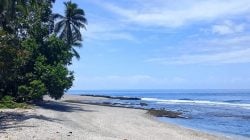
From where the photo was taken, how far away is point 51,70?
3812 centimetres

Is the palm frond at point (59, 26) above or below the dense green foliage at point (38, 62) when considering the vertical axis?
above

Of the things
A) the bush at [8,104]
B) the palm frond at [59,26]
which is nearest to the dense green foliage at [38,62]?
the bush at [8,104]

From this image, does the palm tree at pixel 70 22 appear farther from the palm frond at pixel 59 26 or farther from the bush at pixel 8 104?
the bush at pixel 8 104

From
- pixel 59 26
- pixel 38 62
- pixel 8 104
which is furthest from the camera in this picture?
pixel 59 26

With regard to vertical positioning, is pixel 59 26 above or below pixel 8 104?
above

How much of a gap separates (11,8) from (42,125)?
25.2ft

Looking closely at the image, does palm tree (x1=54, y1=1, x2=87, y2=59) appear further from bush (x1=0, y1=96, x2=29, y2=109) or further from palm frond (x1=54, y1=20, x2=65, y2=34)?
bush (x1=0, y1=96, x2=29, y2=109)

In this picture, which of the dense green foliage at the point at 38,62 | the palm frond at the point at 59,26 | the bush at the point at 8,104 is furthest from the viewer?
the palm frond at the point at 59,26

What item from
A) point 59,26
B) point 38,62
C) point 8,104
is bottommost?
point 8,104

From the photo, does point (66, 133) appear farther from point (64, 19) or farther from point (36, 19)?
point (64, 19)

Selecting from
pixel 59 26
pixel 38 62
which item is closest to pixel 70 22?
pixel 59 26

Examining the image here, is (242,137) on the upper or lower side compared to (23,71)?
lower

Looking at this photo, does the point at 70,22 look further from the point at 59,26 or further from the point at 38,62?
the point at 38,62

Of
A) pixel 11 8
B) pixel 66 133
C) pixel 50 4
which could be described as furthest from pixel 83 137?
pixel 50 4
